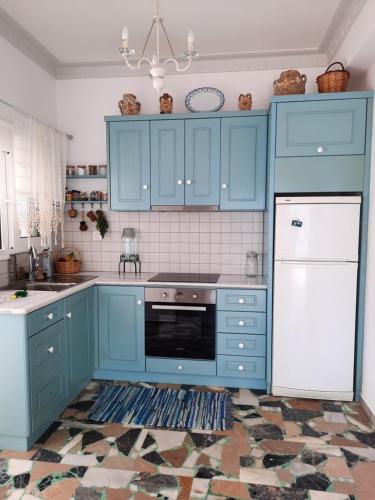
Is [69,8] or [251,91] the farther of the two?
[251,91]

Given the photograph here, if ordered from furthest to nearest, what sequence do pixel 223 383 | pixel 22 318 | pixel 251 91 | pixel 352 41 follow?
pixel 251 91
pixel 223 383
pixel 352 41
pixel 22 318

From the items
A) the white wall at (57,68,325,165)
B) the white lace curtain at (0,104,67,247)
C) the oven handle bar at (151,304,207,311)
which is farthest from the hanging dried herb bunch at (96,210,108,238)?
the oven handle bar at (151,304,207,311)

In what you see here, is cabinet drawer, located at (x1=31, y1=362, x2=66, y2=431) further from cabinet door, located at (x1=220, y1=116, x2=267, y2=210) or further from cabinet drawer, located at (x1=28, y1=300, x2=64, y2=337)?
cabinet door, located at (x1=220, y1=116, x2=267, y2=210)

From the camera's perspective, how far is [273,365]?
2.73 meters

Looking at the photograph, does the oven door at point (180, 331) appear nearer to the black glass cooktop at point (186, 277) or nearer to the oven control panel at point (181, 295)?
the oven control panel at point (181, 295)

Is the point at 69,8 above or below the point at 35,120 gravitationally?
above

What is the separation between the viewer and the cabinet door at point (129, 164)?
3.05 meters

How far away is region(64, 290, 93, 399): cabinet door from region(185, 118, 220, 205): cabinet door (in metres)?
1.22

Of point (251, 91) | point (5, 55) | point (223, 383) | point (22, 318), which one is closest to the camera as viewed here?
point (22, 318)

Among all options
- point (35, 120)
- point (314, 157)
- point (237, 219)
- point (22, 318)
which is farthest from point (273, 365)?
point (35, 120)

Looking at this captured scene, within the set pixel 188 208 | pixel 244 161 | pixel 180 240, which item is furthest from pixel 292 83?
pixel 180 240

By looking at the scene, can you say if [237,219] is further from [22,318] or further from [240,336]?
[22,318]

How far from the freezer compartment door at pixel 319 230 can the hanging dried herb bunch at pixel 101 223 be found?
1670 mm

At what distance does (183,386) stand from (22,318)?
148 cm
